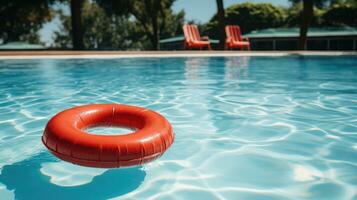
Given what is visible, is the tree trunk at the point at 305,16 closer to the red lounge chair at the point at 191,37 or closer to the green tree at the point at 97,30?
the red lounge chair at the point at 191,37

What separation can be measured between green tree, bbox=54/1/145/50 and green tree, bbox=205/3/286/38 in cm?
1521

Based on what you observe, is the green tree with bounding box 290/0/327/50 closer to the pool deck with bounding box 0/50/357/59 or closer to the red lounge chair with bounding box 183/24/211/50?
the pool deck with bounding box 0/50/357/59

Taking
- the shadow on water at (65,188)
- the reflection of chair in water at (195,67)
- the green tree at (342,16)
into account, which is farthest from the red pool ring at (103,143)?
the green tree at (342,16)

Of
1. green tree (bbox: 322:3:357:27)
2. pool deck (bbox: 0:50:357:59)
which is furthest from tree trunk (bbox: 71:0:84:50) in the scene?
green tree (bbox: 322:3:357:27)

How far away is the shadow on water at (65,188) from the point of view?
8.16 feet

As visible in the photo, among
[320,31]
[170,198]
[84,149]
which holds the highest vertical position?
[320,31]

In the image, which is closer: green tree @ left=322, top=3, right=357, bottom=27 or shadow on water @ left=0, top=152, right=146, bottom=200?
shadow on water @ left=0, top=152, right=146, bottom=200

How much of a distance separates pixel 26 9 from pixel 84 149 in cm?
2395

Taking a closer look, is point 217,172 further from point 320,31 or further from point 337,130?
point 320,31

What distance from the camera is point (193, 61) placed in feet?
41.8

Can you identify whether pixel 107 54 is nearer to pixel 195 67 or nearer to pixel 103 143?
pixel 195 67

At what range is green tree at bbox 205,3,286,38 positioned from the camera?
1837 inches

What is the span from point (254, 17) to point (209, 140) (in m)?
45.7

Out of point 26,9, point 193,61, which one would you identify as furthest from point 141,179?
point 26,9
